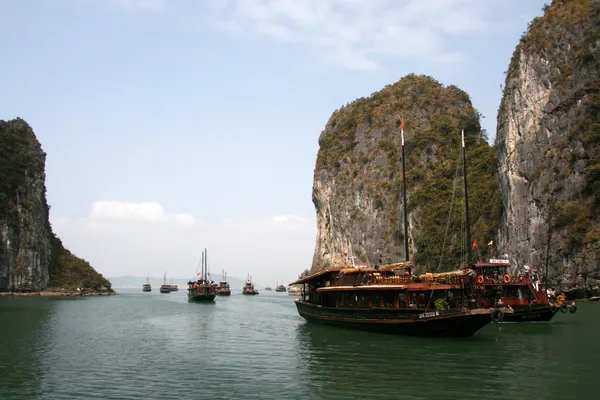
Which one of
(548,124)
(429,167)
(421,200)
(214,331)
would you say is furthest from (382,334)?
(429,167)

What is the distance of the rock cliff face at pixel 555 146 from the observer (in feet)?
172

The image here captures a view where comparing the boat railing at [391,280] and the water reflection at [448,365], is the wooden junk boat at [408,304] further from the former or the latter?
the water reflection at [448,365]

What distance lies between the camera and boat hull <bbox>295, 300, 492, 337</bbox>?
26312mm

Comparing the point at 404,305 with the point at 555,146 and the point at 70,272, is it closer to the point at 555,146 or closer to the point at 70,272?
the point at 555,146

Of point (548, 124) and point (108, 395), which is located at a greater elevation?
point (548, 124)

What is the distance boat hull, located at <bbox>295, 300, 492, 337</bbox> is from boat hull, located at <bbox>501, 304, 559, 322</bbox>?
8.70 m

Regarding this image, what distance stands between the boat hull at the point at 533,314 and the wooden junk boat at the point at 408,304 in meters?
6.73

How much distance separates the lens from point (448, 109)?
334 feet

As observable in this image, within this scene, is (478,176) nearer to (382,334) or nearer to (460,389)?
(382,334)

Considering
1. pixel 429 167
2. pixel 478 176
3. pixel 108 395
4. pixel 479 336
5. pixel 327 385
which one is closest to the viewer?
pixel 108 395

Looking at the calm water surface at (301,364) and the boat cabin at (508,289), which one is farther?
the boat cabin at (508,289)

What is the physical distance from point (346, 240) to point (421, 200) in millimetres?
21399

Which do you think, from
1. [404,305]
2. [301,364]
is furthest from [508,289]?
[301,364]

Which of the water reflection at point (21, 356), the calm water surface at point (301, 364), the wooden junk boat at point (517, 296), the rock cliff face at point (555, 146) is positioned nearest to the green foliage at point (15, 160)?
the water reflection at point (21, 356)
